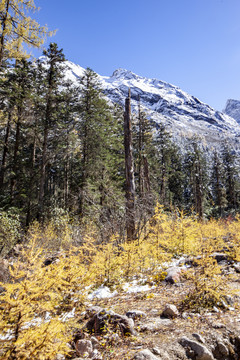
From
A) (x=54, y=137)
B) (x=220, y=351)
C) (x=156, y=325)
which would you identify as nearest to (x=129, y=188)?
(x=156, y=325)

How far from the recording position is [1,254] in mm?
7422

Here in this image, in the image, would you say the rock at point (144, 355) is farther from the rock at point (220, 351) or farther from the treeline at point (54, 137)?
the treeline at point (54, 137)

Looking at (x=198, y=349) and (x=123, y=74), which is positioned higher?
(x=123, y=74)

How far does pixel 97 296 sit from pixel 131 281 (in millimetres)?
1108

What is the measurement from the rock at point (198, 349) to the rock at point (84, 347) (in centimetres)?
110

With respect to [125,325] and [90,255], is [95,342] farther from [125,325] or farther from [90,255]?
[90,255]

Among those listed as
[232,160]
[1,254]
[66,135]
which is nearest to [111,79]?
[232,160]

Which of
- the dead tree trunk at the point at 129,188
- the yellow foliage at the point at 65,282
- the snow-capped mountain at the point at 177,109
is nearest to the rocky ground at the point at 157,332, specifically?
the yellow foliage at the point at 65,282

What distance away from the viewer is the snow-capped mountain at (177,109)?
257ft

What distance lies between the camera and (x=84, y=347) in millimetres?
2318

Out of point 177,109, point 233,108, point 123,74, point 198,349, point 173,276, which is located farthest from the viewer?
point 233,108

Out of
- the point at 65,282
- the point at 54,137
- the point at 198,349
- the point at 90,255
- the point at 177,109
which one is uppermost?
the point at 177,109

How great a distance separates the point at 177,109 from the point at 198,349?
114904 millimetres

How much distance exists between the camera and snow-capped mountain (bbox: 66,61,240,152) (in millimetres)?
78250
